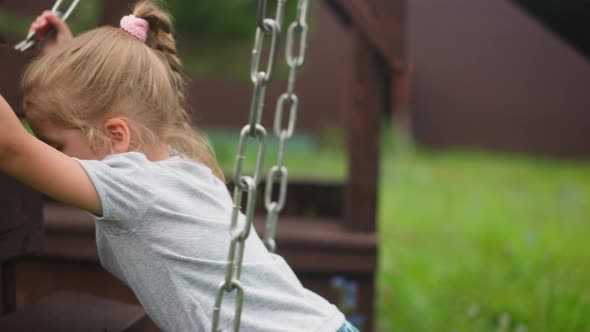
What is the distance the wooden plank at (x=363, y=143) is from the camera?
237 centimetres

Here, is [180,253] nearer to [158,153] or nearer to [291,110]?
[158,153]

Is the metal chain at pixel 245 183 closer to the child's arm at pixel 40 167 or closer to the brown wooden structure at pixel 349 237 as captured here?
the child's arm at pixel 40 167

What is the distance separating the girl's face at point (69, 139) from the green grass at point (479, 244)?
1.55 meters

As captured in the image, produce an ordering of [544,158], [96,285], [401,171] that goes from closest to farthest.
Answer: [96,285], [401,171], [544,158]

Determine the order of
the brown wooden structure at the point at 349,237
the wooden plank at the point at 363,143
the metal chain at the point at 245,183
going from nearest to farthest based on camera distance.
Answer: the metal chain at the point at 245,183 < the brown wooden structure at the point at 349,237 < the wooden plank at the point at 363,143

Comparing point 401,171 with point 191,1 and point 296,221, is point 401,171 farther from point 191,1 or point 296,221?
point 296,221

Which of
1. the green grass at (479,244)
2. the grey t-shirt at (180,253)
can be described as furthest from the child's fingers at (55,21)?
the green grass at (479,244)

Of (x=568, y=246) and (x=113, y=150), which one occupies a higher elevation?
(x=113, y=150)

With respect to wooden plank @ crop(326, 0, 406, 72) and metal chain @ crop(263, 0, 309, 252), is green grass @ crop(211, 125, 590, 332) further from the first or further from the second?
metal chain @ crop(263, 0, 309, 252)

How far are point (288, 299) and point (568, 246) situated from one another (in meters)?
2.57

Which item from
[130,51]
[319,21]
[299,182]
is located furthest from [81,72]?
[319,21]

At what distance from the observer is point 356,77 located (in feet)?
7.80

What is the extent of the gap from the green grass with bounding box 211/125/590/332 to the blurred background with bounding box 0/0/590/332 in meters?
0.01

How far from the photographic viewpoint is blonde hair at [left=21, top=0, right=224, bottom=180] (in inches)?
49.9
